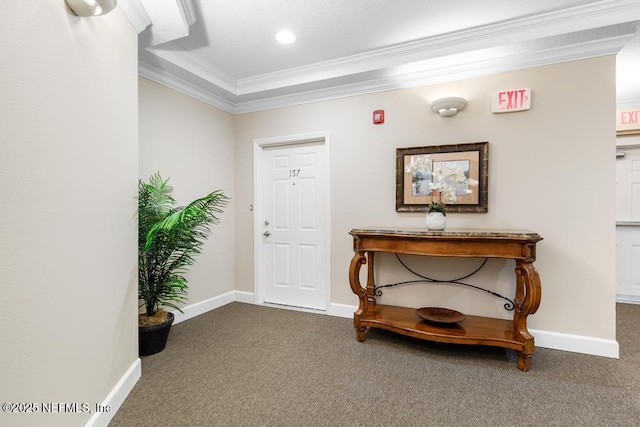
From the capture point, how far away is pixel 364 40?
251 centimetres

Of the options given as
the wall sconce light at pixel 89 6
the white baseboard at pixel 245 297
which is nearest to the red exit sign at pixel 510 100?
the wall sconce light at pixel 89 6

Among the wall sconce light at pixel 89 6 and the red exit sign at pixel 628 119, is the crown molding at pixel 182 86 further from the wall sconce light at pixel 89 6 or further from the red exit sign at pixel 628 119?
the red exit sign at pixel 628 119

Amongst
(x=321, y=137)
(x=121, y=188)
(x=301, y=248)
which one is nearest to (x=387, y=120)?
(x=321, y=137)

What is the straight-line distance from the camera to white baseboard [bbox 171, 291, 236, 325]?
9.87 ft

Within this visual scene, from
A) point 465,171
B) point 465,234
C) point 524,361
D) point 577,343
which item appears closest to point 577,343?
point 577,343

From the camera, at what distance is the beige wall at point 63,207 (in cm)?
101

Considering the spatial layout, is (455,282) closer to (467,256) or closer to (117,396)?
(467,256)

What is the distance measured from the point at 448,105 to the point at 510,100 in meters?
0.50

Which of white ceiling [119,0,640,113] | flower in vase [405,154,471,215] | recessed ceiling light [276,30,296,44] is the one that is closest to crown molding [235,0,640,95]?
white ceiling [119,0,640,113]

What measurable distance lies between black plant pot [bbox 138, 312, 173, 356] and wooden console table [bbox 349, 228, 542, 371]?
156cm

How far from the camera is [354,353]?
7.73 feet

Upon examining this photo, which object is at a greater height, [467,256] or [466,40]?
[466,40]

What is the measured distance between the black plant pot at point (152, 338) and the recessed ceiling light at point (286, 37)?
248 cm

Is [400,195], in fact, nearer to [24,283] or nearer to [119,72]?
[119,72]
